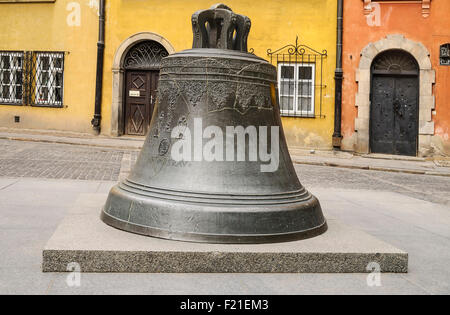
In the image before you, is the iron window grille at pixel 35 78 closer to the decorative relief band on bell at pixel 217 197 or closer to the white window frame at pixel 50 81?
the white window frame at pixel 50 81

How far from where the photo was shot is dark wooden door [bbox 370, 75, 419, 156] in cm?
1453

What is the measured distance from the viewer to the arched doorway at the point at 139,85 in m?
15.7

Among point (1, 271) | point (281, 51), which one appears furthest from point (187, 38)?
point (1, 271)

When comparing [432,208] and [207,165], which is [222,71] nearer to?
[207,165]

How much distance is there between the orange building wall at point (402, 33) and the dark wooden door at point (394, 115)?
2.06 ft

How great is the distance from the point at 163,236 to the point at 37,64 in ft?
49.1

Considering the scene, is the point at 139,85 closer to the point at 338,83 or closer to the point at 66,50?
the point at 66,50

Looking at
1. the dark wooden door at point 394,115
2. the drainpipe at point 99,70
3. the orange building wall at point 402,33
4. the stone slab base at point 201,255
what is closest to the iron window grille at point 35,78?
the drainpipe at point 99,70

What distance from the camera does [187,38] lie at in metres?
15.2

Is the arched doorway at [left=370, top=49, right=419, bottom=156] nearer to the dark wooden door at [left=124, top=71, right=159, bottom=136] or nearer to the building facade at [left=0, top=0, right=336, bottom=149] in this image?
the building facade at [left=0, top=0, right=336, bottom=149]

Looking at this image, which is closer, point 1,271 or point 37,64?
point 1,271

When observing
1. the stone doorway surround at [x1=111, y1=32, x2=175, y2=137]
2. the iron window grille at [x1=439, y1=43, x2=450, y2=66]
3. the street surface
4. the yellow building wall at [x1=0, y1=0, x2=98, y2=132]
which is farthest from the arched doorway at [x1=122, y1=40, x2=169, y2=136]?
the iron window grille at [x1=439, y1=43, x2=450, y2=66]

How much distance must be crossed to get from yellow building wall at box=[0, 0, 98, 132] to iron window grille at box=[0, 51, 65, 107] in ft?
0.67
